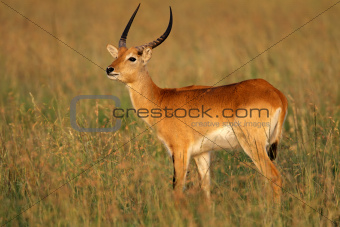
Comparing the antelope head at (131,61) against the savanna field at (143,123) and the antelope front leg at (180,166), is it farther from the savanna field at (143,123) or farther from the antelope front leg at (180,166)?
the antelope front leg at (180,166)

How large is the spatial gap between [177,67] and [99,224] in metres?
9.63

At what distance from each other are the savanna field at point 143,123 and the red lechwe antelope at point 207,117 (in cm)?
28

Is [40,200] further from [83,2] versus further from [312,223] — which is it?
[83,2]

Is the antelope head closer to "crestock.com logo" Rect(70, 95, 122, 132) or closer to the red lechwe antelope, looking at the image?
the red lechwe antelope

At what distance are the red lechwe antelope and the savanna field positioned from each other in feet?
0.91

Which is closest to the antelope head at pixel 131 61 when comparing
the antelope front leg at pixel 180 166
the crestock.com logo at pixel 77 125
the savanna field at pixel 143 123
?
the savanna field at pixel 143 123

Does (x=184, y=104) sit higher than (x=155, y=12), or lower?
lower

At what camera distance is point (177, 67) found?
1429cm

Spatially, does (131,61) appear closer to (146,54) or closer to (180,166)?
(146,54)

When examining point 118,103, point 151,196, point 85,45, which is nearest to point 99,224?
point 151,196

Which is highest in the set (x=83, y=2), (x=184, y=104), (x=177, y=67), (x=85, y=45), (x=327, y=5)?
(x=83, y=2)

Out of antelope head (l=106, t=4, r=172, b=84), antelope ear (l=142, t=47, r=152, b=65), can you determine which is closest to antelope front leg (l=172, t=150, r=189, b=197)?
antelope head (l=106, t=4, r=172, b=84)

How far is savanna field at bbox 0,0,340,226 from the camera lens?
5.50 metres

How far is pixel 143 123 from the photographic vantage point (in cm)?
827
